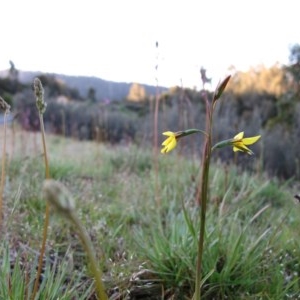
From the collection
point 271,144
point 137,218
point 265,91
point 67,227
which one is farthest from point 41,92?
point 265,91

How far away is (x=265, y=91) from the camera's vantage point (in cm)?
1402

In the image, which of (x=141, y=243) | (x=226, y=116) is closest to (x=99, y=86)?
(x=226, y=116)

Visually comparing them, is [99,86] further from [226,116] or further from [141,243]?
[141,243]

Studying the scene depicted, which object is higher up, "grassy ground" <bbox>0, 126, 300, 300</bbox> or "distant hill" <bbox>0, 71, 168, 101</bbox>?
"distant hill" <bbox>0, 71, 168, 101</bbox>

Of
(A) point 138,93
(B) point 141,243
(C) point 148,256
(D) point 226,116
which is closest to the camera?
(C) point 148,256

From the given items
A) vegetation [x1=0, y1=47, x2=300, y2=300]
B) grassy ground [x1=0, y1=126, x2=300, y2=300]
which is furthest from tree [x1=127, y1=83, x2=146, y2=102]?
grassy ground [x1=0, y1=126, x2=300, y2=300]

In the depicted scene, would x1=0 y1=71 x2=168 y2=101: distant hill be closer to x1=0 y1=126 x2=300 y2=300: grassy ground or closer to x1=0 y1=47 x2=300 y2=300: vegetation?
x1=0 y1=47 x2=300 y2=300: vegetation

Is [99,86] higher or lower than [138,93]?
higher

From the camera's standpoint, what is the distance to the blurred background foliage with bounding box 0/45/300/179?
21.7 ft

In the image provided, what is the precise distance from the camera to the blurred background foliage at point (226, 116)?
660 cm

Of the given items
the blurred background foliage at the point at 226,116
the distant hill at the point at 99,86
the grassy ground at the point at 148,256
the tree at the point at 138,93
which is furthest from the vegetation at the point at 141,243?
the distant hill at the point at 99,86

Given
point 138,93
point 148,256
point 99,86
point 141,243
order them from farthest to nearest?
1. point 99,86
2. point 138,93
3. point 141,243
4. point 148,256

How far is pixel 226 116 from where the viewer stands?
9.18 meters

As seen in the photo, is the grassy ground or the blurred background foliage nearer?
the grassy ground
